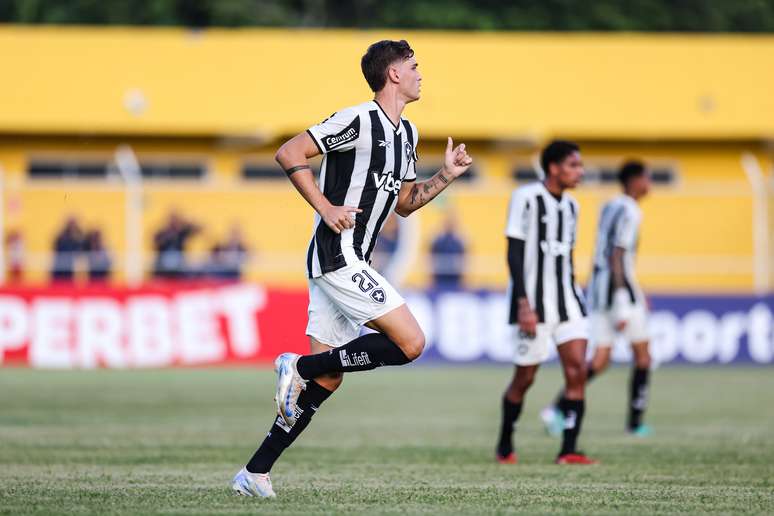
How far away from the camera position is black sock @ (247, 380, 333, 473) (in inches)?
318

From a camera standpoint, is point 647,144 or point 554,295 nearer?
point 554,295

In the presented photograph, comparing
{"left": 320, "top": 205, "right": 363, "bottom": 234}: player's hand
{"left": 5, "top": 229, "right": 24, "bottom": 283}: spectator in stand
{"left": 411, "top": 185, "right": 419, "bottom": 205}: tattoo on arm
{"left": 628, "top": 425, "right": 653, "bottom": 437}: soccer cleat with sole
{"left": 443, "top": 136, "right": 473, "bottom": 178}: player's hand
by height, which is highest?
{"left": 5, "top": 229, "right": 24, "bottom": 283}: spectator in stand

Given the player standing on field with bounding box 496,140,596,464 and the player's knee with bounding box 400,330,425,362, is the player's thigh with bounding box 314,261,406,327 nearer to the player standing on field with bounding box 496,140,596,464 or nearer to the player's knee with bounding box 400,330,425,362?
the player's knee with bounding box 400,330,425,362

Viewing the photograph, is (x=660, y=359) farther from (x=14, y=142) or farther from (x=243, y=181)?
(x=14, y=142)

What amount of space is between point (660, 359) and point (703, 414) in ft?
29.2

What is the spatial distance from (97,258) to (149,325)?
184cm

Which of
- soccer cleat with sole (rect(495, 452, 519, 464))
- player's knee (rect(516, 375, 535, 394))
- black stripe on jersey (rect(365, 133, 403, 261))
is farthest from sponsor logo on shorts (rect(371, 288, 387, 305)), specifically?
player's knee (rect(516, 375, 535, 394))

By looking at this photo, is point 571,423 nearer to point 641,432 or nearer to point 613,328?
point 641,432

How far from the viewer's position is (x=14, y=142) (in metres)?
31.7

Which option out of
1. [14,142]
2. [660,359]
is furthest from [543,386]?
[14,142]

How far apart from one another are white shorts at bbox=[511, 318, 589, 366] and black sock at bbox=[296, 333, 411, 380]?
3.09 m

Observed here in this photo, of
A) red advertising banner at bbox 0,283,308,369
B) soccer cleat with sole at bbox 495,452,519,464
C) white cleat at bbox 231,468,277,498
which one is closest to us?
white cleat at bbox 231,468,277,498

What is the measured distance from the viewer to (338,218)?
7801mm

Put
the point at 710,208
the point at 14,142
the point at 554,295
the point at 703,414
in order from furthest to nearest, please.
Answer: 1. the point at 14,142
2. the point at 710,208
3. the point at 703,414
4. the point at 554,295
